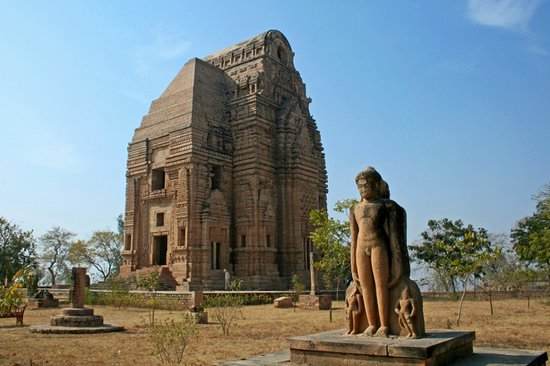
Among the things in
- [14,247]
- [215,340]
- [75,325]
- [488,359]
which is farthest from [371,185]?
[14,247]

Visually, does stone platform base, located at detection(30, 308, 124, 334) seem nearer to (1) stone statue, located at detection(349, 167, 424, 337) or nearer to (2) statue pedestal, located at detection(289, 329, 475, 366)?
(2) statue pedestal, located at detection(289, 329, 475, 366)

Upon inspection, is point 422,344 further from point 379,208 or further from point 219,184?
point 219,184

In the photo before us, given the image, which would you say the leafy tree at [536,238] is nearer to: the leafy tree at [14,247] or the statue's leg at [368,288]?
the statue's leg at [368,288]

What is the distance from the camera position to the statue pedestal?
5879 millimetres

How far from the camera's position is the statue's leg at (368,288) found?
6914 mm

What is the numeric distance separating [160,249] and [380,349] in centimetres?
2748

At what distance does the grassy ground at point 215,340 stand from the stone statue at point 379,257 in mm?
3436

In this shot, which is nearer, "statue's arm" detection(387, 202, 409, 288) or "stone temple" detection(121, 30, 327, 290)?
"statue's arm" detection(387, 202, 409, 288)

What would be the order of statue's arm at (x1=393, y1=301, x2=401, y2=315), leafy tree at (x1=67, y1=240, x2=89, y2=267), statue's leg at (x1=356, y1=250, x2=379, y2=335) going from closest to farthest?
1. statue's arm at (x1=393, y1=301, x2=401, y2=315)
2. statue's leg at (x1=356, y1=250, x2=379, y2=335)
3. leafy tree at (x1=67, y1=240, x2=89, y2=267)

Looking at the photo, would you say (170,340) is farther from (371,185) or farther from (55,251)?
(55,251)

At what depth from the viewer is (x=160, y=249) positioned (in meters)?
32.1

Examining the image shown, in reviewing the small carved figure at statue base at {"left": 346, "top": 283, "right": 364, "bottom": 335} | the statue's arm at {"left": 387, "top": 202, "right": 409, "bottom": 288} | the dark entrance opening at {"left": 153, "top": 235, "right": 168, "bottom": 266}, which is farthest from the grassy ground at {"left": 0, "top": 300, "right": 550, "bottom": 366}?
the dark entrance opening at {"left": 153, "top": 235, "right": 168, "bottom": 266}

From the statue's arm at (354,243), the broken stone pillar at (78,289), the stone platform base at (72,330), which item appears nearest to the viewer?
the statue's arm at (354,243)

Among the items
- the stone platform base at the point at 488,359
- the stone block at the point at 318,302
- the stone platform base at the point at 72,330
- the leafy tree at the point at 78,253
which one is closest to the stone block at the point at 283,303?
the stone block at the point at 318,302
